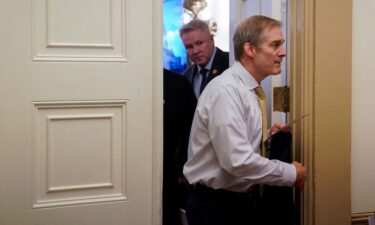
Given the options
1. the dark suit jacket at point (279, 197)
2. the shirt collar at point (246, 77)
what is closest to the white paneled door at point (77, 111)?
the shirt collar at point (246, 77)

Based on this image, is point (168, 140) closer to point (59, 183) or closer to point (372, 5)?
point (59, 183)

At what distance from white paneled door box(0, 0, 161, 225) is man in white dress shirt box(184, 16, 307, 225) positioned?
187 millimetres

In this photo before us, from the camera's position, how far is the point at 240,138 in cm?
117

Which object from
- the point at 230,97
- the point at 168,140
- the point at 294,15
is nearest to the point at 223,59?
the point at 168,140

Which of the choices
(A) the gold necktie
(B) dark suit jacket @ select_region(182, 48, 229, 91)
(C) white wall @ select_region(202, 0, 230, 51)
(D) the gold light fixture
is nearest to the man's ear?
(A) the gold necktie

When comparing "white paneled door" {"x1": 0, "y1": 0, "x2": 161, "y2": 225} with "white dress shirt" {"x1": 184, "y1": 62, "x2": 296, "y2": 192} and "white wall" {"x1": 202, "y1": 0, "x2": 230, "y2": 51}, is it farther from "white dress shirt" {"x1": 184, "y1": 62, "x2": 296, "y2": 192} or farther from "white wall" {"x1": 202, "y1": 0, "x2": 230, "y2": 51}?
"white wall" {"x1": 202, "y1": 0, "x2": 230, "y2": 51}

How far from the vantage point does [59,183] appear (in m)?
1.31

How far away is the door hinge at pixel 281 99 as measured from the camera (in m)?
1.46

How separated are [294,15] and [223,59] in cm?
134

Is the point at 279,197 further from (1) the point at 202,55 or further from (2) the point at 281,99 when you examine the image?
(1) the point at 202,55

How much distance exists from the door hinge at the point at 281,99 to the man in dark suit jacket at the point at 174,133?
74 cm

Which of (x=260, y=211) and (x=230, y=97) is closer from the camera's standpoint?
(x=230, y=97)

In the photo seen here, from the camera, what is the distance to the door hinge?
1458mm

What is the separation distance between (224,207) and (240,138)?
281 millimetres
